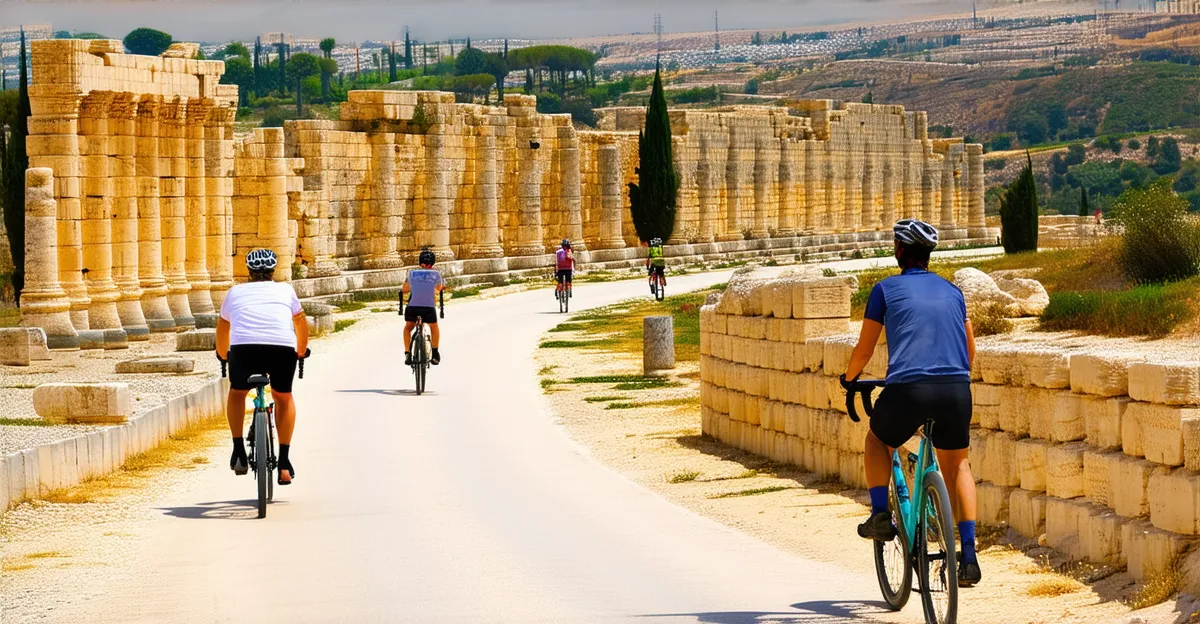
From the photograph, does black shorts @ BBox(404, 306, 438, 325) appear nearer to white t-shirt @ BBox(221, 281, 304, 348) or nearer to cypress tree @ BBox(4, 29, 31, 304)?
white t-shirt @ BBox(221, 281, 304, 348)

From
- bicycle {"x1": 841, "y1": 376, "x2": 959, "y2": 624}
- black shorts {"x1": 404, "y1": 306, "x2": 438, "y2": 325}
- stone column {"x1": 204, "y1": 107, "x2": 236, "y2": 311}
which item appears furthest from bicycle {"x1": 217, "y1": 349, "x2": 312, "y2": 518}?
stone column {"x1": 204, "y1": 107, "x2": 236, "y2": 311}

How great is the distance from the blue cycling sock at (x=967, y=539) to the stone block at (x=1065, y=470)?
1.75 m

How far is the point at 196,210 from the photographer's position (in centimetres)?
2755

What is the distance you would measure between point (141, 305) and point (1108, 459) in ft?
62.8

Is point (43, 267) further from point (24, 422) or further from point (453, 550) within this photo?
point (453, 550)

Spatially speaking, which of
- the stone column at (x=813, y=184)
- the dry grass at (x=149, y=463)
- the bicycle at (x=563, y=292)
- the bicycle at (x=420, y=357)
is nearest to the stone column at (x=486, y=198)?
the bicycle at (x=563, y=292)

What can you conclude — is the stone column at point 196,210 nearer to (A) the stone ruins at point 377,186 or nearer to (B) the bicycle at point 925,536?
(A) the stone ruins at point 377,186

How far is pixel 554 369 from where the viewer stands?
74.5ft

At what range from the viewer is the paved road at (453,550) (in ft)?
27.6

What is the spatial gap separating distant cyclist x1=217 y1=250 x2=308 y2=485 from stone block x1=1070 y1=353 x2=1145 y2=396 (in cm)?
493

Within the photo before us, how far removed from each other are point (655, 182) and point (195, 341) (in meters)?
27.2

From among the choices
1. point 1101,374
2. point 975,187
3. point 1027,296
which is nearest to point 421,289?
point 1027,296

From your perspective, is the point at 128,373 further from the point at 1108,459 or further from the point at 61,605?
the point at 1108,459

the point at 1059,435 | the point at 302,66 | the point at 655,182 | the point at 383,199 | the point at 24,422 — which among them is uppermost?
the point at 302,66
